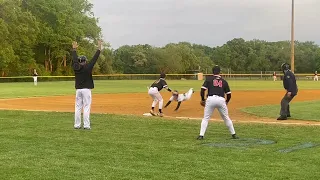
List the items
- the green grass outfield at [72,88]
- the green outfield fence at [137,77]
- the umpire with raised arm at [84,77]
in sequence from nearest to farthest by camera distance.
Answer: the umpire with raised arm at [84,77] → the green grass outfield at [72,88] → the green outfield fence at [137,77]

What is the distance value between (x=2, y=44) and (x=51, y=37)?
12.0m

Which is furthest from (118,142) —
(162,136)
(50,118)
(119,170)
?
(50,118)

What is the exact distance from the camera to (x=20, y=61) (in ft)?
246

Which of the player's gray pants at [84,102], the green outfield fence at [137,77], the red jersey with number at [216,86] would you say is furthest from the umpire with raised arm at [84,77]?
the green outfield fence at [137,77]

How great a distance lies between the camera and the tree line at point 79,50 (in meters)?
71.8

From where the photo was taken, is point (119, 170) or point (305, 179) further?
point (119, 170)

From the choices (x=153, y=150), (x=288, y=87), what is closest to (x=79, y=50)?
(x=288, y=87)

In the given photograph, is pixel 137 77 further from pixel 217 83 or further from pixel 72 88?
pixel 217 83

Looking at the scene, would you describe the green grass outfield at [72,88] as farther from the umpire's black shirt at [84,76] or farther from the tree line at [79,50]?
the tree line at [79,50]

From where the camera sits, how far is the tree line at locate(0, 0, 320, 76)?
71812 mm

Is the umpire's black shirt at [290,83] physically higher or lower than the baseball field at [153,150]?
higher

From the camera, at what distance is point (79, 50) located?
80.3 m

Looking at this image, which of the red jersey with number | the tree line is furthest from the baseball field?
the tree line

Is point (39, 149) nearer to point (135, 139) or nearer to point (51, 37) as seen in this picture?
point (135, 139)
